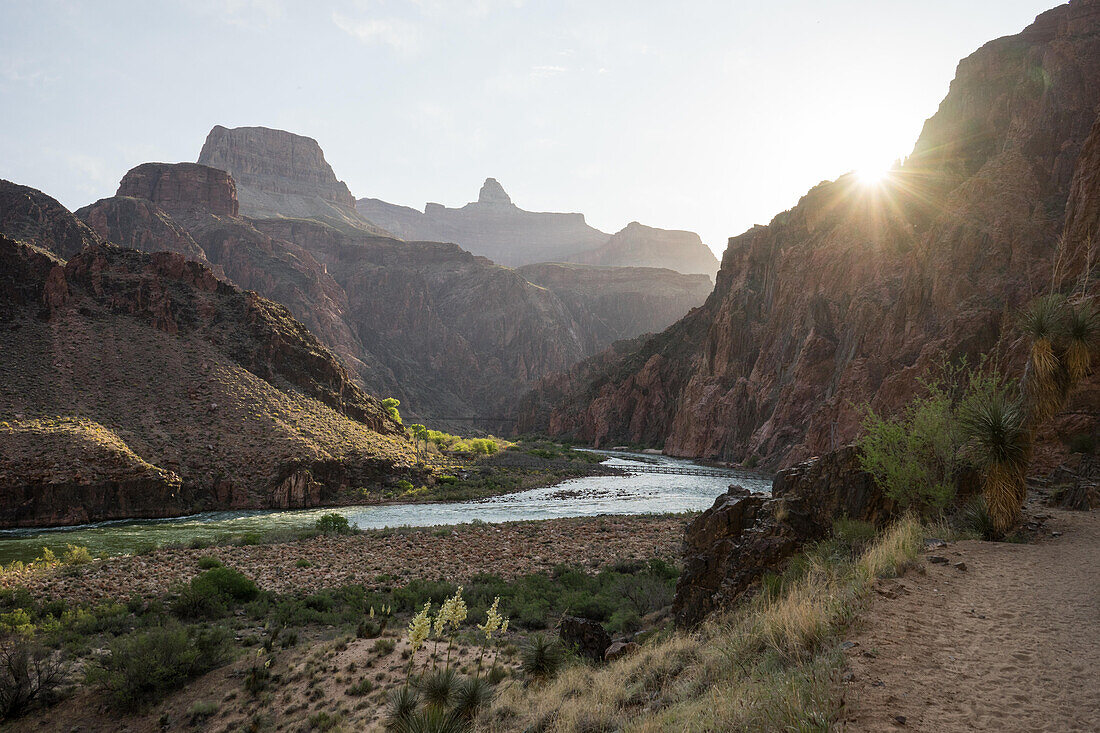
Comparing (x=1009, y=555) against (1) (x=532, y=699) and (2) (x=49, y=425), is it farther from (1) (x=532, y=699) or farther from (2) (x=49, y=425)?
(2) (x=49, y=425)

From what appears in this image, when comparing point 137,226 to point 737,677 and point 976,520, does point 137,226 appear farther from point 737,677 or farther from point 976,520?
point 976,520

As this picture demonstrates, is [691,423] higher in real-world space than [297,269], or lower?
lower

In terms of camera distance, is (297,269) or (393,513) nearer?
(393,513)

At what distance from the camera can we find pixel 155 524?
35188 mm

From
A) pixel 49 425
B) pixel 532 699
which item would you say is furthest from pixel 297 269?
pixel 532 699

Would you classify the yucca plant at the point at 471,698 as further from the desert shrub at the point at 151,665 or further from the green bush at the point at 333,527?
the green bush at the point at 333,527

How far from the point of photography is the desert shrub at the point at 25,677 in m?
10.3

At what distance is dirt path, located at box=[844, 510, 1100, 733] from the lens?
4.53 metres

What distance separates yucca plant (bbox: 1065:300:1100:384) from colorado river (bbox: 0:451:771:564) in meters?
29.8

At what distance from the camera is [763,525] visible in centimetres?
1248

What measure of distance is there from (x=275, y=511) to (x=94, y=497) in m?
11.3

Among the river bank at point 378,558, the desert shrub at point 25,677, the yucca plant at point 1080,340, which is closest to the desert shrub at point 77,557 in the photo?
the river bank at point 378,558

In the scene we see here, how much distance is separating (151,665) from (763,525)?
13.7 meters

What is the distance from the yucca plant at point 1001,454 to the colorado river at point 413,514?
28.9 meters
